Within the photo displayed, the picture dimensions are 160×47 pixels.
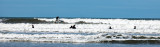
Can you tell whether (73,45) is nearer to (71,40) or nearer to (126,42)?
(71,40)

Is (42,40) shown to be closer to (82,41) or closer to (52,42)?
(52,42)

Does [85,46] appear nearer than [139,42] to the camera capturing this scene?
Yes

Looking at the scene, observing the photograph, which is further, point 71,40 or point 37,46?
point 71,40

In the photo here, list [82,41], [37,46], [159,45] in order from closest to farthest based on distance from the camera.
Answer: [37,46] < [159,45] < [82,41]

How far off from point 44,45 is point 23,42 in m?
2.37

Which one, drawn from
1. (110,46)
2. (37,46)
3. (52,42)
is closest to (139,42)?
(110,46)

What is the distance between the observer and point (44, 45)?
2077cm

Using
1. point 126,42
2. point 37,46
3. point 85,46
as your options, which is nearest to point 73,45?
point 85,46

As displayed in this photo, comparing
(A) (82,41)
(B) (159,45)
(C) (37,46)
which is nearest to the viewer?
(C) (37,46)

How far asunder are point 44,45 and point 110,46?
3659 mm

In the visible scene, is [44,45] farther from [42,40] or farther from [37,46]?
[42,40]

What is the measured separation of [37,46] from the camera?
66.2 feet

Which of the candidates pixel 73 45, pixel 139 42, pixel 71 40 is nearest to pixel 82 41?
pixel 71 40

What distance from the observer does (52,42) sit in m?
22.8
